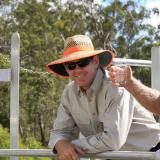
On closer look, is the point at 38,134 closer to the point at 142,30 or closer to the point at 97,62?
the point at 142,30

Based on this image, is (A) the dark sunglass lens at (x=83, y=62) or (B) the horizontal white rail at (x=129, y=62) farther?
(B) the horizontal white rail at (x=129, y=62)

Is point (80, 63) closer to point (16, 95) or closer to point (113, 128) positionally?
point (113, 128)

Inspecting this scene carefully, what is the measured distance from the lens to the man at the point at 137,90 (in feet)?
6.91

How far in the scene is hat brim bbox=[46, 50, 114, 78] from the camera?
2.28 metres

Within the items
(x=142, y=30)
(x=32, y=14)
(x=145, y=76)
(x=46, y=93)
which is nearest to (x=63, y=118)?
(x=145, y=76)

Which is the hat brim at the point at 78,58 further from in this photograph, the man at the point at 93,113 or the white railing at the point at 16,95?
the white railing at the point at 16,95

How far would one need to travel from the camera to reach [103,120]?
228 cm

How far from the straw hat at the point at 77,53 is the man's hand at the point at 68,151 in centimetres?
36

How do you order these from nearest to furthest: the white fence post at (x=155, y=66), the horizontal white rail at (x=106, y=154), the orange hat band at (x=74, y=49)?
the horizontal white rail at (x=106, y=154) < the orange hat band at (x=74, y=49) < the white fence post at (x=155, y=66)

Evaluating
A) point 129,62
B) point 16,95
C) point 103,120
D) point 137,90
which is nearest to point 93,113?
point 103,120

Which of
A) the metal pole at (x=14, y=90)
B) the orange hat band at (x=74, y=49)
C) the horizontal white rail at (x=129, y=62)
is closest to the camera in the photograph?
the orange hat band at (x=74, y=49)

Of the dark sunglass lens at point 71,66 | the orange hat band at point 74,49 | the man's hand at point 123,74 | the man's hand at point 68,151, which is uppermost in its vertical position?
the orange hat band at point 74,49

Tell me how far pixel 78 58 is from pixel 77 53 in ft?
0.18

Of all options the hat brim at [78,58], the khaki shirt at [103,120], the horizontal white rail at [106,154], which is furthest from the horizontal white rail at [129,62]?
the horizontal white rail at [106,154]
